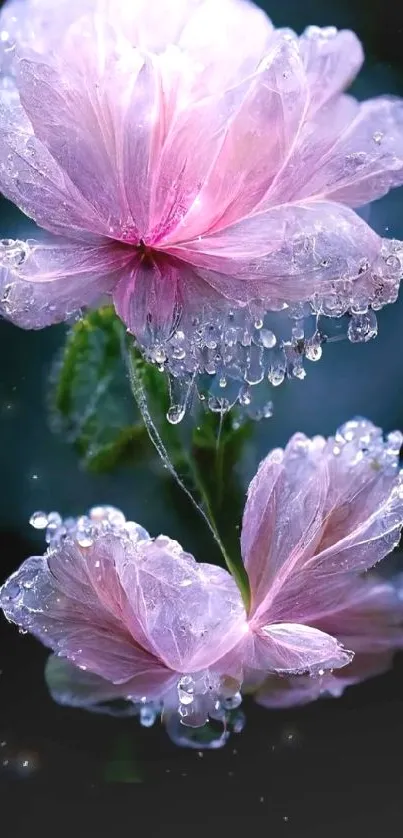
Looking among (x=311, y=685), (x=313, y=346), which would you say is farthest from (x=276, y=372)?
(x=311, y=685)

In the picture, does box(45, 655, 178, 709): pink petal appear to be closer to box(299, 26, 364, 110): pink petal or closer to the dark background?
the dark background

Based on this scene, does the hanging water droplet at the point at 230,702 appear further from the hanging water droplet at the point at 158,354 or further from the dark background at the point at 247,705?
the hanging water droplet at the point at 158,354

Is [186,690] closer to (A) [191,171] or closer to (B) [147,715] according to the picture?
(B) [147,715]

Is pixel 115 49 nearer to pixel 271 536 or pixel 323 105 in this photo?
pixel 323 105

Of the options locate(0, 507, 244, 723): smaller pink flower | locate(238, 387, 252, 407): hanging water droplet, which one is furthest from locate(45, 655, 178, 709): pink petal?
locate(238, 387, 252, 407): hanging water droplet

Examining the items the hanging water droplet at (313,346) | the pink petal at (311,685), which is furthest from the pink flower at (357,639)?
the hanging water droplet at (313,346)

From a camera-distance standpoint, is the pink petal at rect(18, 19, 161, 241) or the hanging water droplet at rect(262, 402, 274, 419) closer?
the pink petal at rect(18, 19, 161, 241)
